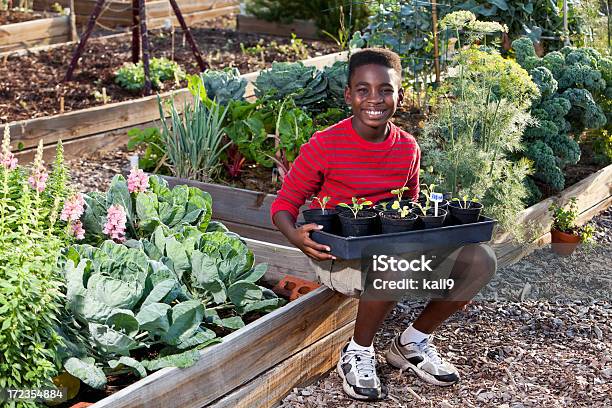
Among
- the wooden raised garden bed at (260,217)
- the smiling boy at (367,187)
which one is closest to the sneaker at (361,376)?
the smiling boy at (367,187)

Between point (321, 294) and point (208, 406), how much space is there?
2.29 ft

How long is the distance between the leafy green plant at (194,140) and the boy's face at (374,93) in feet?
5.19

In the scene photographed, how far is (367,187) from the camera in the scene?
3.39 meters

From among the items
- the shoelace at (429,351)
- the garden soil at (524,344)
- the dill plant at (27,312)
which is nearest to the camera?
the dill plant at (27,312)

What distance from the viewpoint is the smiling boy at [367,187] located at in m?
3.27

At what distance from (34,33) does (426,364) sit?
255 inches

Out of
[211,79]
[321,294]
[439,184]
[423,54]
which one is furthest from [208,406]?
[423,54]

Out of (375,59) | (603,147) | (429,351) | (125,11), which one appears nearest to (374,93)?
(375,59)

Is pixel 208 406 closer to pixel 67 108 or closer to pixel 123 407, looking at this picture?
pixel 123 407

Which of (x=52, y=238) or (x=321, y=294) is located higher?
(x=52, y=238)

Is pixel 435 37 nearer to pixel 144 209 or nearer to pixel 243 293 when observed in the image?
pixel 144 209

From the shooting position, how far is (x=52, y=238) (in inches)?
112

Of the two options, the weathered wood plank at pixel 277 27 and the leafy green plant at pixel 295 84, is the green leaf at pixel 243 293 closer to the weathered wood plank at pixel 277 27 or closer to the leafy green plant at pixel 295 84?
the leafy green plant at pixel 295 84

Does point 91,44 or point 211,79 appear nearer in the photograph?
point 211,79
